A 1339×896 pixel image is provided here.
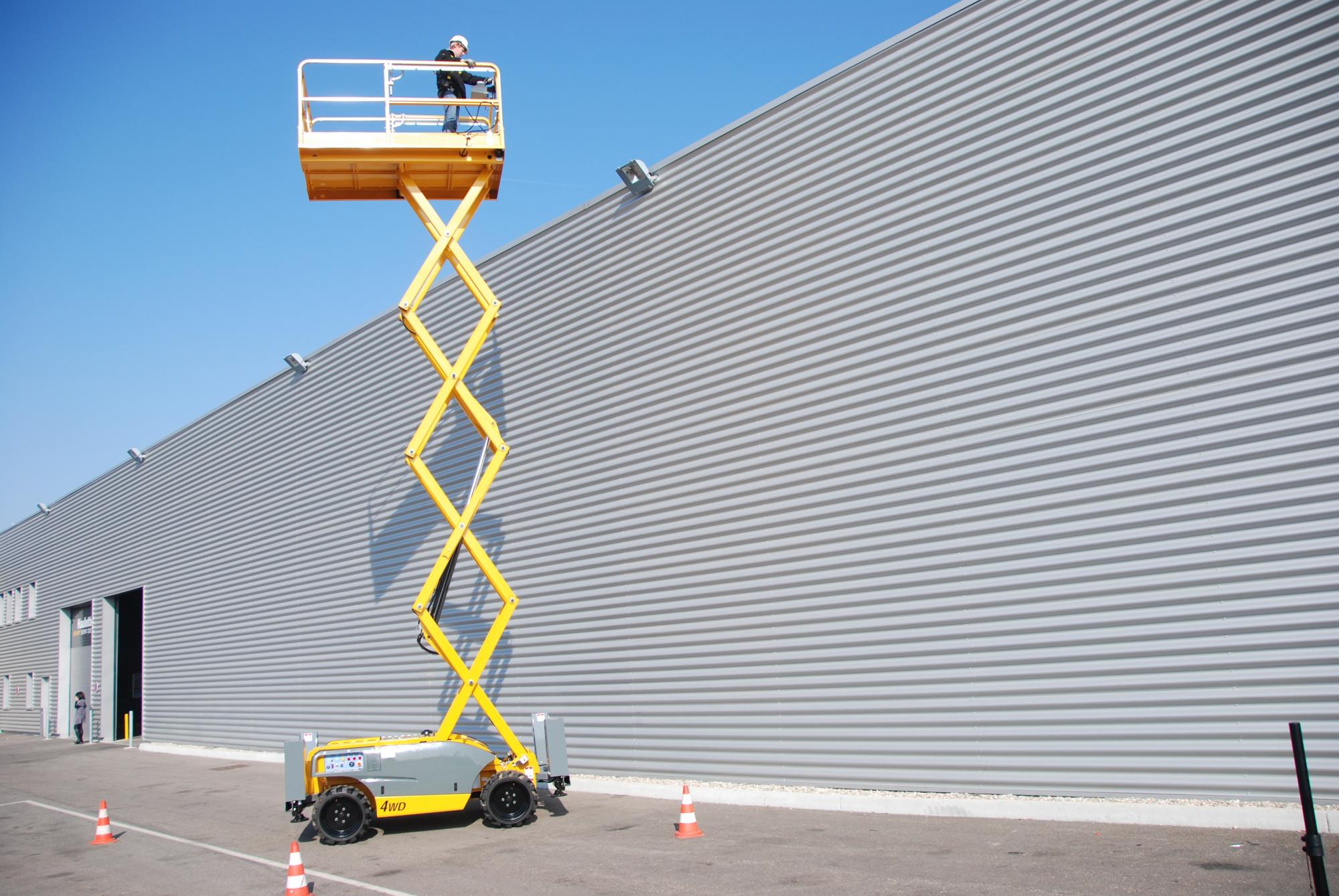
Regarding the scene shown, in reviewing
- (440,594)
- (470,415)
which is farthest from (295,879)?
(470,415)

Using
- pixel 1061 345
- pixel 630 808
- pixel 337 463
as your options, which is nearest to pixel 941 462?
pixel 1061 345

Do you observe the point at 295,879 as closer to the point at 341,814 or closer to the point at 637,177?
the point at 341,814

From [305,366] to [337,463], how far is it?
283cm

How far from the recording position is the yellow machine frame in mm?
12344

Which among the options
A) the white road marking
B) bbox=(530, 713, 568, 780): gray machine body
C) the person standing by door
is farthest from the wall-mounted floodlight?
the person standing by door

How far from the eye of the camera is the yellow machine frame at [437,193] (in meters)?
12.3

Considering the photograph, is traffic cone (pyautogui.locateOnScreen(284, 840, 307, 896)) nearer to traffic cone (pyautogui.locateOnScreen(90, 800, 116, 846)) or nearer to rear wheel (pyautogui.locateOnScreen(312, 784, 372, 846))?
rear wheel (pyautogui.locateOnScreen(312, 784, 372, 846))

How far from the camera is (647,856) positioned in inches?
340

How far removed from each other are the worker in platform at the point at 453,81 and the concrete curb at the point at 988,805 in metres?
9.12

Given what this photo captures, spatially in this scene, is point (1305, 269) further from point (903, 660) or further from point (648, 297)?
point (648, 297)

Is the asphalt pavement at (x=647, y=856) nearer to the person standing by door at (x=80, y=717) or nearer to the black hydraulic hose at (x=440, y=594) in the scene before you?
the black hydraulic hose at (x=440, y=594)

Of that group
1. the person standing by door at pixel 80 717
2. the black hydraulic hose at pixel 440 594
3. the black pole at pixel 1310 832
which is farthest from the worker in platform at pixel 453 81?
the person standing by door at pixel 80 717

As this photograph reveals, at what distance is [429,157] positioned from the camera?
12859mm

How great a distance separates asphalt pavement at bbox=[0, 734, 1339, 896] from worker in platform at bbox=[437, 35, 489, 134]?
9032 millimetres
